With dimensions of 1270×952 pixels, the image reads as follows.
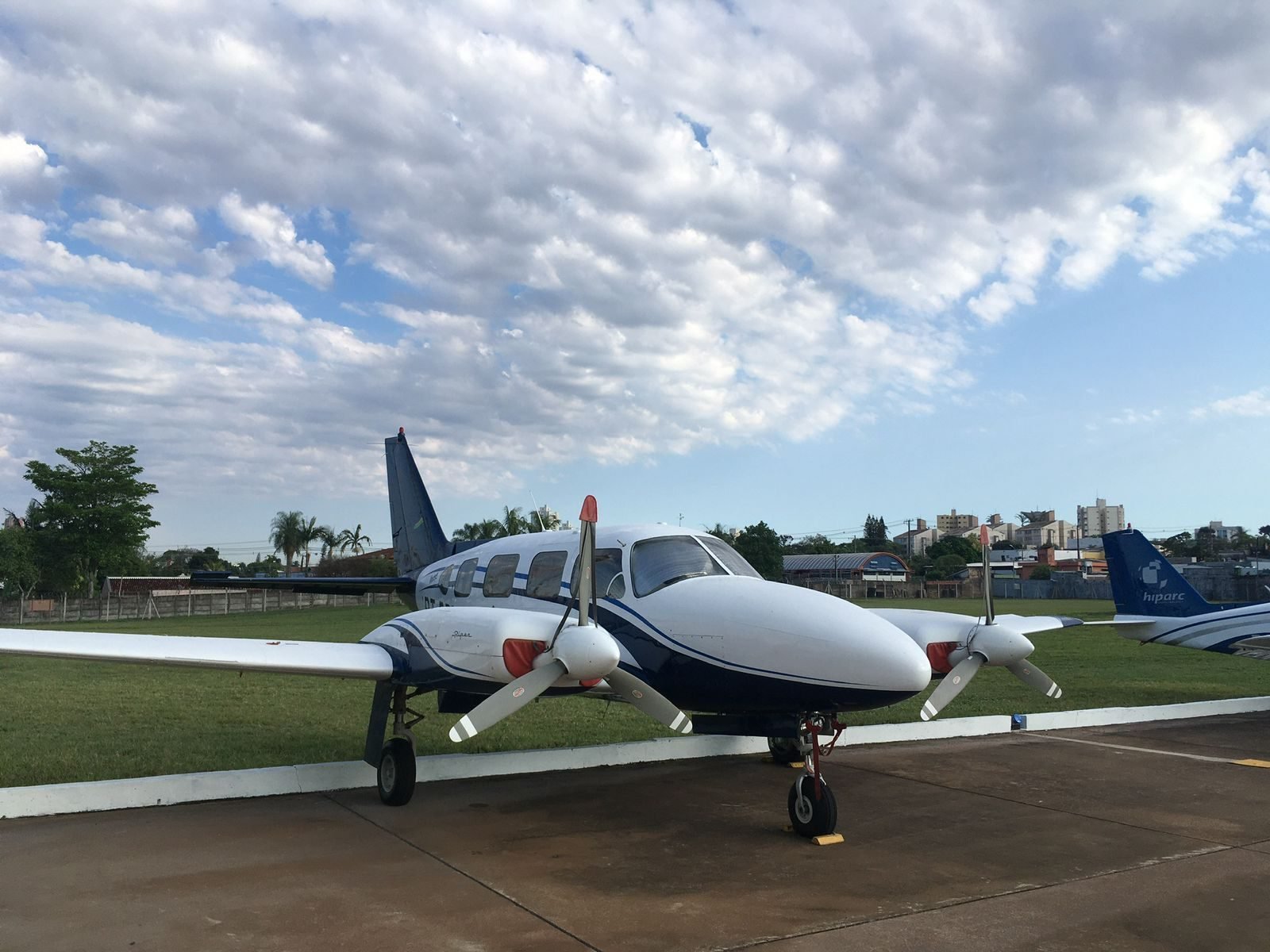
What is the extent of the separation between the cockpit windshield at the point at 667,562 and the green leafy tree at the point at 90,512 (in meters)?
59.0

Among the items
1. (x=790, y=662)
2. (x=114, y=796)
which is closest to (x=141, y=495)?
(x=114, y=796)

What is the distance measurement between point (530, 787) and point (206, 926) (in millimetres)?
4132

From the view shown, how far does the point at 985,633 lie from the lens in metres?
8.38

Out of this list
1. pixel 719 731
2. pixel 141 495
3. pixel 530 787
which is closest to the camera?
pixel 719 731

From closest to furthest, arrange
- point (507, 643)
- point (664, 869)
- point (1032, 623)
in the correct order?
point (664, 869)
point (507, 643)
point (1032, 623)

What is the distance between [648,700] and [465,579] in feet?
12.4

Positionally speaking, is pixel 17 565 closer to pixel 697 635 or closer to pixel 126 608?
pixel 126 608

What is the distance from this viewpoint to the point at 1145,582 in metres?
17.8

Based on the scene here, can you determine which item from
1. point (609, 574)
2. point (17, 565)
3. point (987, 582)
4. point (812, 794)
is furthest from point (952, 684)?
point (17, 565)

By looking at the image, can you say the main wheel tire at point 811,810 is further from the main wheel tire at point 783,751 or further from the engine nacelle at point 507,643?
the main wheel tire at point 783,751

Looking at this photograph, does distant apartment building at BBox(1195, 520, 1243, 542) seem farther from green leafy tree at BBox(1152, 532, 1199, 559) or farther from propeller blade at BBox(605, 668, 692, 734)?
propeller blade at BBox(605, 668, 692, 734)

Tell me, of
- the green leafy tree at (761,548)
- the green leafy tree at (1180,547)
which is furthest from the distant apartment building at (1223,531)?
the green leafy tree at (761,548)

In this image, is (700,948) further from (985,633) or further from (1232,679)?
(1232,679)

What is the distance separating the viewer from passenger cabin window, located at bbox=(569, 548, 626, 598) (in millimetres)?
7992
